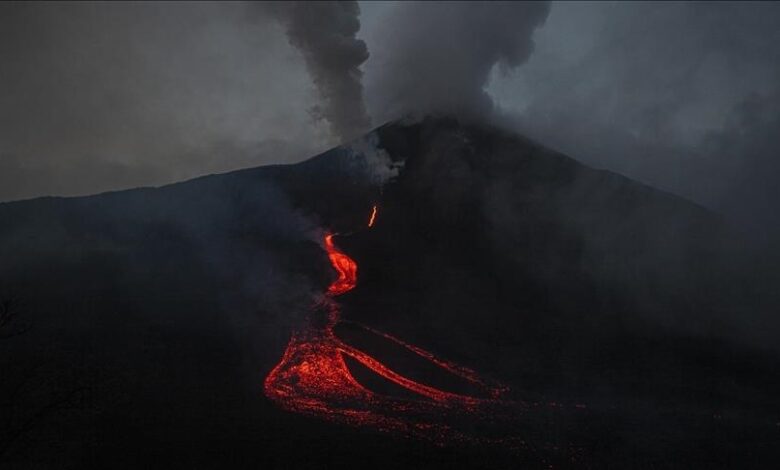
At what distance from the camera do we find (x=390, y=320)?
94.8ft

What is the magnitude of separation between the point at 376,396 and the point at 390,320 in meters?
8.74

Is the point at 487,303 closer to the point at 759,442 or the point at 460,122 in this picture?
the point at 759,442

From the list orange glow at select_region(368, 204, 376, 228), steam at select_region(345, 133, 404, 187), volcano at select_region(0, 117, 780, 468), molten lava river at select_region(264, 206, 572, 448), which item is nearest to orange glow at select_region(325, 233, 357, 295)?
volcano at select_region(0, 117, 780, 468)

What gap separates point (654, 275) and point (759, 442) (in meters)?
25.9

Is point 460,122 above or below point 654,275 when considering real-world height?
above

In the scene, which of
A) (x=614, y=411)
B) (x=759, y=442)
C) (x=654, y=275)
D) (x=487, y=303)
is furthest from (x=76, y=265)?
(x=654, y=275)

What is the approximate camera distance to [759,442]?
18.3m

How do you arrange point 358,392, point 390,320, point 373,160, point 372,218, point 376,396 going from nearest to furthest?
1. point 376,396
2. point 358,392
3. point 390,320
4. point 372,218
5. point 373,160

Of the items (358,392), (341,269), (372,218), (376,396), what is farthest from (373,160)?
(376,396)

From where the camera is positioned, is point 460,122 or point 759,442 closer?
point 759,442

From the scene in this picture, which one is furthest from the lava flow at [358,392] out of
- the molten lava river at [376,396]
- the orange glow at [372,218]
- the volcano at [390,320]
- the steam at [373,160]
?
the steam at [373,160]

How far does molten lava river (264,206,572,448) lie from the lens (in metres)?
17.7

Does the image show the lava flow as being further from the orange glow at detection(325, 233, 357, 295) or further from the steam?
the steam

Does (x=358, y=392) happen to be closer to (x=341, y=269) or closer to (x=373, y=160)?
(x=341, y=269)
